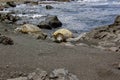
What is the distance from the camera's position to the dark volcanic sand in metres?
9.55

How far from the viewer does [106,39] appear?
18766mm

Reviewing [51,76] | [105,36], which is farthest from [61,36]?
[51,76]

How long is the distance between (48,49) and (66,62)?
1.97 m

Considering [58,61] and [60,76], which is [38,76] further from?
[58,61]

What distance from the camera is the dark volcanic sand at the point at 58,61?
9555 millimetres

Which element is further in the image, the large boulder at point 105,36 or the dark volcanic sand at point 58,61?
the large boulder at point 105,36

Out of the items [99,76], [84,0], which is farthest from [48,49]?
[84,0]

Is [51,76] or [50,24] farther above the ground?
[51,76]

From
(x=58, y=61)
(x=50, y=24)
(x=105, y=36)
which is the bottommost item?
(x=50, y=24)

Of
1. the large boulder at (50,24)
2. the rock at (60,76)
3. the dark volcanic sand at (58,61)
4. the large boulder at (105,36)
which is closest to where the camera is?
the rock at (60,76)

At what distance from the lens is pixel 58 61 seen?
34.8 feet

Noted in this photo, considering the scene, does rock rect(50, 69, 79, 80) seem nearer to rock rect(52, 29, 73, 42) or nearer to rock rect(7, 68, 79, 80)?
rock rect(7, 68, 79, 80)

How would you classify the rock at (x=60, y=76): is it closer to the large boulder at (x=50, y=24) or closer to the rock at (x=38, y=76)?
the rock at (x=38, y=76)

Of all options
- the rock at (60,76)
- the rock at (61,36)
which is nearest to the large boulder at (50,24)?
the rock at (61,36)
